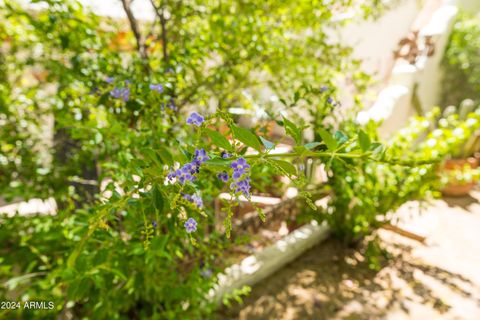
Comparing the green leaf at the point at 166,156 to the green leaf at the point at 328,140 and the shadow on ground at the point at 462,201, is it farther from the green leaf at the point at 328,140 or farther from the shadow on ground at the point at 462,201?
the shadow on ground at the point at 462,201

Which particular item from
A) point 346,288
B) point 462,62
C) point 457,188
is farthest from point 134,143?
point 462,62

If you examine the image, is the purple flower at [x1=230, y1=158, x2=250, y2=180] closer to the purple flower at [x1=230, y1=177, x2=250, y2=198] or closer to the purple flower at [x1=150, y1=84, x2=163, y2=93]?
the purple flower at [x1=230, y1=177, x2=250, y2=198]

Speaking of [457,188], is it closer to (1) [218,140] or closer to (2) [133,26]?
(2) [133,26]

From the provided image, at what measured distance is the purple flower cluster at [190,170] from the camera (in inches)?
30.8

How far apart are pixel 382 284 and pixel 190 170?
10.1 ft

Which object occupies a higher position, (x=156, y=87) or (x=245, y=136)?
(x=156, y=87)

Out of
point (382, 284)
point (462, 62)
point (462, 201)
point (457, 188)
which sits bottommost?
point (462, 201)

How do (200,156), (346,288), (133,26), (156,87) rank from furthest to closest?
(346,288) < (133,26) < (156,87) < (200,156)

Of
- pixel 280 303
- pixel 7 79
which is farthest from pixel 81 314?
pixel 7 79

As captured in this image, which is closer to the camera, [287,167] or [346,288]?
[287,167]

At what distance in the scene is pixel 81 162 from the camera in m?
2.24

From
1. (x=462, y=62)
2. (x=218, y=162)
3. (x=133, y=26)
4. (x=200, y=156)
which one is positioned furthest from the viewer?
(x=462, y=62)

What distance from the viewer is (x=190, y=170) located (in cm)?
80

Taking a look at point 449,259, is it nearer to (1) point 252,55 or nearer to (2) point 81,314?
(1) point 252,55
